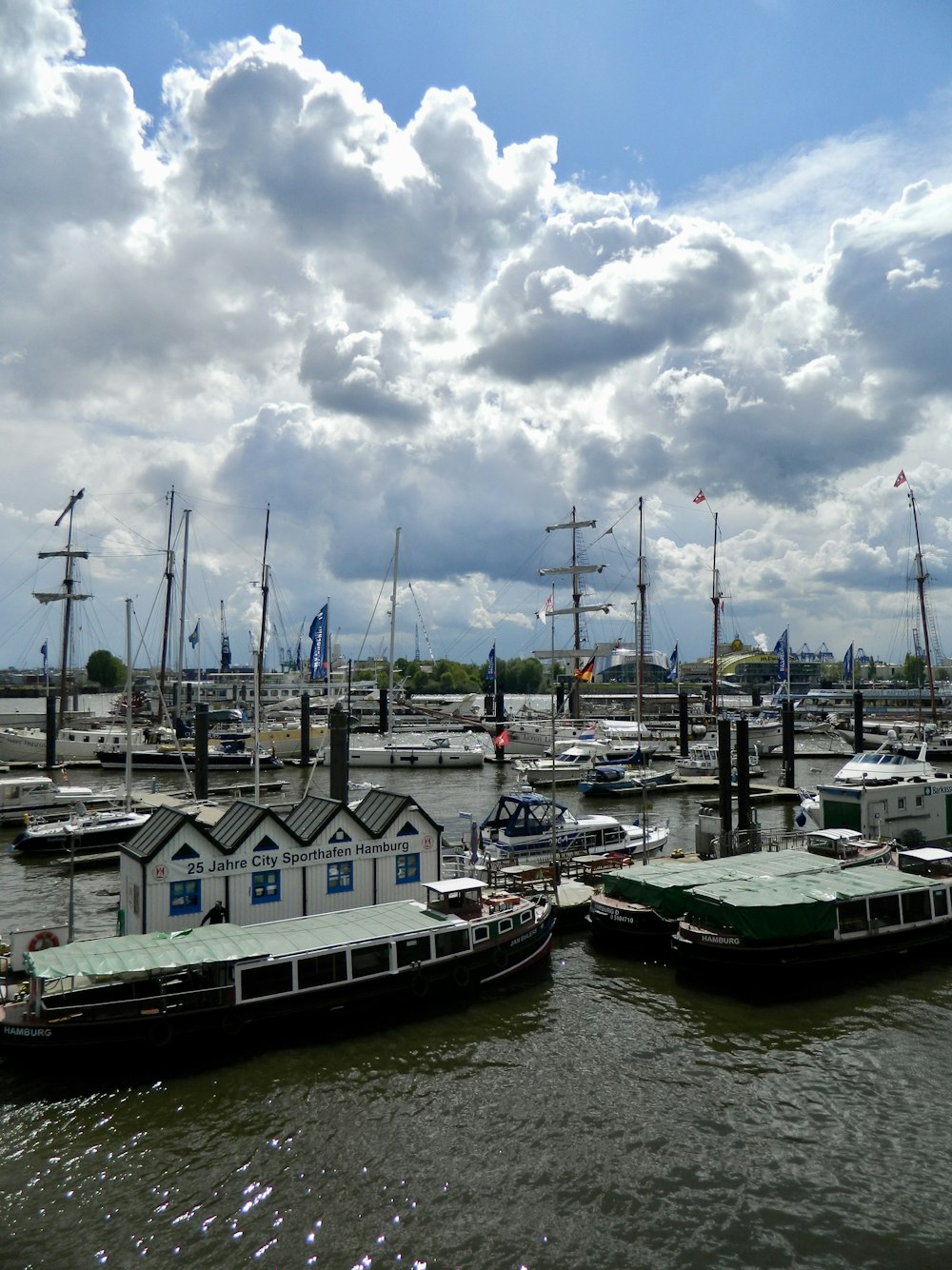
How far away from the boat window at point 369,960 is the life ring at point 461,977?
2.43 metres

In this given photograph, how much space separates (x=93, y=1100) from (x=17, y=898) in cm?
2277

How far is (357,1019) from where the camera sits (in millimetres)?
24438

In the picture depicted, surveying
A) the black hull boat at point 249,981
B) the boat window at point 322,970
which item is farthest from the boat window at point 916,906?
the boat window at point 322,970

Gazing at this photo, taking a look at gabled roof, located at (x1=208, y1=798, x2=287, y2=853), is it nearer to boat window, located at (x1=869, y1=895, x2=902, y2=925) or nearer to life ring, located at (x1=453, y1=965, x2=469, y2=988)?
life ring, located at (x1=453, y1=965, x2=469, y2=988)

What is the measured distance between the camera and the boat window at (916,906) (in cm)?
3009

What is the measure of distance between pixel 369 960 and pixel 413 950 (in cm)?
151

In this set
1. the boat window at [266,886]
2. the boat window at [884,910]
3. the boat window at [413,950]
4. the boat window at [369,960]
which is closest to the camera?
the boat window at [369,960]

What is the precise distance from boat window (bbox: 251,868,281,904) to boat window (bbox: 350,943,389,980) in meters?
4.97

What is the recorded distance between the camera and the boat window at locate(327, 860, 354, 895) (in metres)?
29.2

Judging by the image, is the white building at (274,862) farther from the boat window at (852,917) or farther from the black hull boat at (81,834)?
the black hull boat at (81,834)

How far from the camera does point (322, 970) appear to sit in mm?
23844

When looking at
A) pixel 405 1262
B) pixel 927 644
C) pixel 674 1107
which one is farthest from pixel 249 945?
pixel 927 644

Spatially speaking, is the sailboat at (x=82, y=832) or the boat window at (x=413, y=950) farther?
the sailboat at (x=82, y=832)

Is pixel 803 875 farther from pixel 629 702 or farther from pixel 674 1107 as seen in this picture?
pixel 629 702
